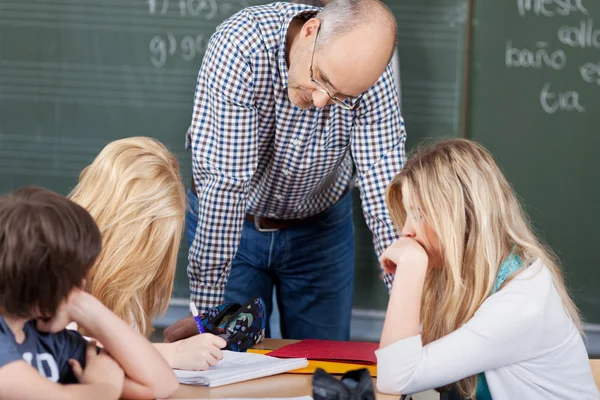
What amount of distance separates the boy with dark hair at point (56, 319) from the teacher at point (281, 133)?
1.55 feet

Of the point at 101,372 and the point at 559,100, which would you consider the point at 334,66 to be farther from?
the point at 559,100

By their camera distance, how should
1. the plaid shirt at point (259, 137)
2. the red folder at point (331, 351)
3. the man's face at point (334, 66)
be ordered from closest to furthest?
the red folder at point (331, 351), the man's face at point (334, 66), the plaid shirt at point (259, 137)

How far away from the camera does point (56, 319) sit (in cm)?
131

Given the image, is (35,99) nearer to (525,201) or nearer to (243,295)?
(243,295)

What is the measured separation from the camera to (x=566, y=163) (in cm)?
326

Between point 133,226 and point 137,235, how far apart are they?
0.07 ft

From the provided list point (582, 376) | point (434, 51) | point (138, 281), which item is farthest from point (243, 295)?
point (434, 51)

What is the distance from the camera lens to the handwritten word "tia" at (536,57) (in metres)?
3.20

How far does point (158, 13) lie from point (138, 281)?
A: 71.7 inches

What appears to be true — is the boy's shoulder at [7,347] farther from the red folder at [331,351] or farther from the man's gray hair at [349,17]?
the man's gray hair at [349,17]

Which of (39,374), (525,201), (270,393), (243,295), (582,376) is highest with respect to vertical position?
(39,374)

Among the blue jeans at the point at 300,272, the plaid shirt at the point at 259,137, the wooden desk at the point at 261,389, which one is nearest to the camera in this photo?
the wooden desk at the point at 261,389

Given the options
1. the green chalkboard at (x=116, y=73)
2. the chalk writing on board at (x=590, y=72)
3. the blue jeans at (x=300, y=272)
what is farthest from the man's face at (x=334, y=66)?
the chalk writing on board at (x=590, y=72)

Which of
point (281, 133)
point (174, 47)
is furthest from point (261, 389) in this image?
point (174, 47)
